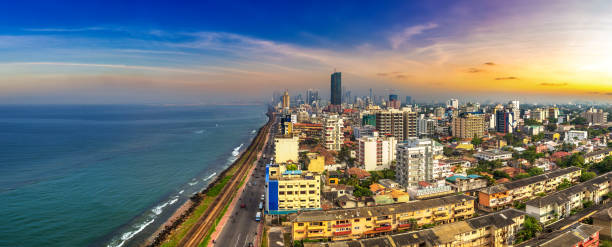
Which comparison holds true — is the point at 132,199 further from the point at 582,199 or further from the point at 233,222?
the point at 582,199

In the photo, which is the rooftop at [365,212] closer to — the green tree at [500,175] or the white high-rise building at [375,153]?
the green tree at [500,175]

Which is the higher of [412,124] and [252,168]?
[412,124]

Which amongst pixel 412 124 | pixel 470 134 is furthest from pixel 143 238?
pixel 470 134

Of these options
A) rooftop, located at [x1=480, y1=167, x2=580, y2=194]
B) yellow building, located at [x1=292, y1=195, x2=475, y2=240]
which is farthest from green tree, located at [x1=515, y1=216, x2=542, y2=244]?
rooftop, located at [x1=480, y1=167, x2=580, y2=194]

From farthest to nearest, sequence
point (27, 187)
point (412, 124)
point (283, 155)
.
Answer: point (412, 124)
point (283, 155)
point (27, 187)

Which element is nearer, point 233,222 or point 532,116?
point 233,222

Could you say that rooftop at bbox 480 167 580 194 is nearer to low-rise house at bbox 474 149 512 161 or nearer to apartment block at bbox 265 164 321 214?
low-rise house at bbox 474 149 512 161

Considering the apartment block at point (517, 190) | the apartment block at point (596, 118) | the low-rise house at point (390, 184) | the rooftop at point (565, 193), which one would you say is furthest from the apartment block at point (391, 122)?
the apartment block at point (596, 118)

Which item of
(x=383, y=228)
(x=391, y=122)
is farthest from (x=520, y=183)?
(x=391, y=122)
